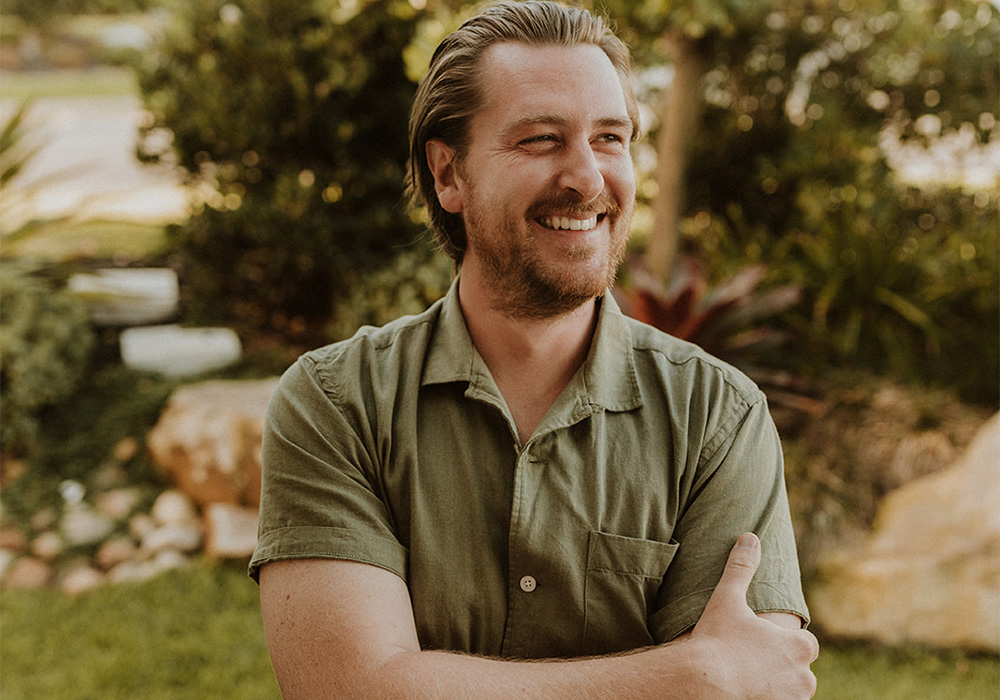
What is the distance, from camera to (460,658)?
137 cm

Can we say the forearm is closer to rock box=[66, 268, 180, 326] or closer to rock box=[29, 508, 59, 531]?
rock box=[29, 508, 59, 531]

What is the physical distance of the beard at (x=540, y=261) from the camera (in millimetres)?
1592

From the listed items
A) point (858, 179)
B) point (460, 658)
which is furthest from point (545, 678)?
point (858, 179)

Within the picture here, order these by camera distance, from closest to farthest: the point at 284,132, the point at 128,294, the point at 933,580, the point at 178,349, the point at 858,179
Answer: the point at 933,580 → the point at 284,132 → the point at 128,294 → the point at 858,179 → the point at 178,349

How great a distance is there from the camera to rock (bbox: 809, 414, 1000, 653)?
3549 mm

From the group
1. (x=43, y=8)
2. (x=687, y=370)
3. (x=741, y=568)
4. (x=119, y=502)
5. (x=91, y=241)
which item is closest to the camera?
(x=741, y=568)

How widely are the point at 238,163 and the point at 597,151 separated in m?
4.27

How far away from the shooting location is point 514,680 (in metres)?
1.33

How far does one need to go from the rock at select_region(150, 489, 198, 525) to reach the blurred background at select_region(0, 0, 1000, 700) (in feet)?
0.06

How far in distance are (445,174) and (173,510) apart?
3230 millimetres

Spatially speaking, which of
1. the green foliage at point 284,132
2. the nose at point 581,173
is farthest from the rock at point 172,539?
the nose at point 581,173

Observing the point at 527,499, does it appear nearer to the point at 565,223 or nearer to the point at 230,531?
the point at 565,223

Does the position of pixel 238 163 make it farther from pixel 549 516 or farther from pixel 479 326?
pixel 549 516

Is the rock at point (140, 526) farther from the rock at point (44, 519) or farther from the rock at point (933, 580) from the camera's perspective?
the rock at point (933, 580)
